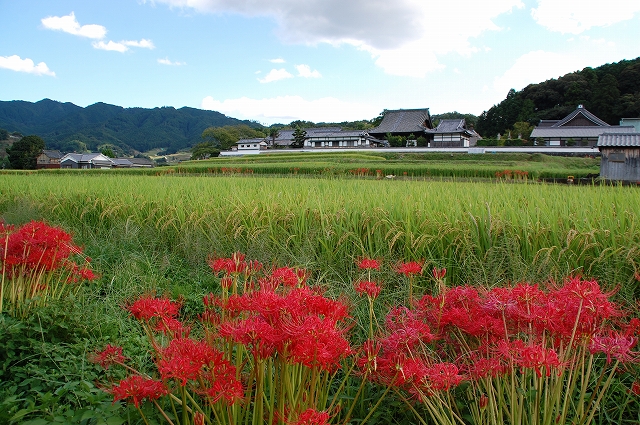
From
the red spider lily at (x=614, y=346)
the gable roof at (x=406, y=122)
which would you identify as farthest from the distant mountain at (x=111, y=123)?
the red spider lily at (x=614, y=346)

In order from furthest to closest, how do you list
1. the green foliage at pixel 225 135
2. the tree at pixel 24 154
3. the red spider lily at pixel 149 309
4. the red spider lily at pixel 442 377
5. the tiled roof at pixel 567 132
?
the green foliage at pixel 225 135
the tree at pixel 24 154
the tiled roof at pixel 567 132
the red spider lily at pixel 149 309
the red spider lily at pixel 442 377

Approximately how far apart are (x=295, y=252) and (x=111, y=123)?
13402 cm

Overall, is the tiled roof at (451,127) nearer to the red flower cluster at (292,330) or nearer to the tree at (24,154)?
the red flower cluster at (292,330)

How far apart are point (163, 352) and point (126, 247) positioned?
132 inches

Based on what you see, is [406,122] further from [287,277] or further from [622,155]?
[287,277]

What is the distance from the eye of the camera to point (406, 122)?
44625 mm

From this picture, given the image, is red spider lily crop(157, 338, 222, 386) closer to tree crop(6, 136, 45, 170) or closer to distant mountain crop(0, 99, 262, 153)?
tree crop(6, 136, 45, 170)

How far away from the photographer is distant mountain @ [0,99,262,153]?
359ft

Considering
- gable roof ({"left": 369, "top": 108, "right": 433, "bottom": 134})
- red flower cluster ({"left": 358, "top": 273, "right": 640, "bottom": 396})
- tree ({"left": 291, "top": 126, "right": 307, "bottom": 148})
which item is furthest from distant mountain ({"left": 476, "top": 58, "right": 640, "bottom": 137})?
red flower cluster ({"left": 358, "top": 273, "right": 640, "bottom": 396})

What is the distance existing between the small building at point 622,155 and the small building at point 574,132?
968 inches

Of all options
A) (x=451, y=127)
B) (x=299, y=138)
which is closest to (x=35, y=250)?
(x=451, y=127)

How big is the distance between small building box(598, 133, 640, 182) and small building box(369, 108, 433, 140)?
3111 cm

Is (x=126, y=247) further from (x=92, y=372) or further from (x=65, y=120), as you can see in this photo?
(x=65, y=120)

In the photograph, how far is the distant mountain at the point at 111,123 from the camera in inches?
4309
